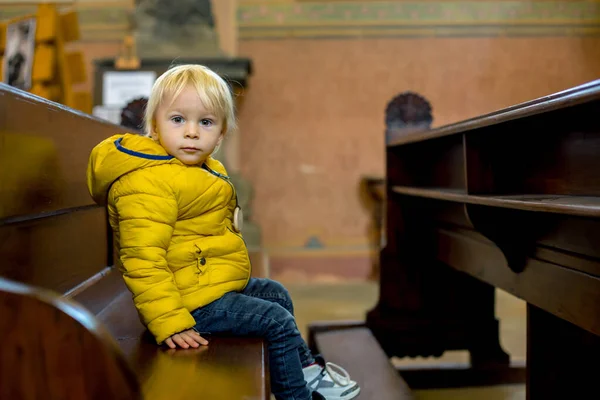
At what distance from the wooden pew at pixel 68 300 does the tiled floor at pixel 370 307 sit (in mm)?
1628

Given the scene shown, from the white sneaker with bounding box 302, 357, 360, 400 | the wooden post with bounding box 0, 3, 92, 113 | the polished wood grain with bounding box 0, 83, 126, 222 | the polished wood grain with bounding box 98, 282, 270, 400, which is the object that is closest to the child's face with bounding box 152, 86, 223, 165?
the polished wood grain with bounding box 0, 83, 126, 222

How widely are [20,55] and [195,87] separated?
108 inches

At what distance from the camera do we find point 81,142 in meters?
1.86

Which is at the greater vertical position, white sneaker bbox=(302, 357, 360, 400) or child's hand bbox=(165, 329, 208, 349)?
child's hand bbox=(165, 329, 208, 349)

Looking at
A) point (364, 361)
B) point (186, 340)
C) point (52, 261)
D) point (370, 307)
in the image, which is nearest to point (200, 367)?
point (186, 340)

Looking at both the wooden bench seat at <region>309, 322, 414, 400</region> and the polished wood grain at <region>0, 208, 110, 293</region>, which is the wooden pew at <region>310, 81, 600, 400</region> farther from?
the polished wood grain at <region>0, 208, 110, 293</region>

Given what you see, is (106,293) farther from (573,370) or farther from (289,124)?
(289,124)

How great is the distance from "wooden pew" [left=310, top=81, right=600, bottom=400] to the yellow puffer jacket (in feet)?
2.37

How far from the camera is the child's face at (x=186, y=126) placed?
4.58 ft

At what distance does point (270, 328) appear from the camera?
1.47 meters

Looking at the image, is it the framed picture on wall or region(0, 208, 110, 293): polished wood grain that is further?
the framed picture on wall

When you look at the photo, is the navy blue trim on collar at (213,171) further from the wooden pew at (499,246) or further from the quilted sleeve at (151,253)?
the wooden pew at (499,246)

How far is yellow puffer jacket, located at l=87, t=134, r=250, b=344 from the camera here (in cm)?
130

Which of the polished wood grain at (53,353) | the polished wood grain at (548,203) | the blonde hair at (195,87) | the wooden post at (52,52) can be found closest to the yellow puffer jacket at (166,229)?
the blonde hair at (195,87)
